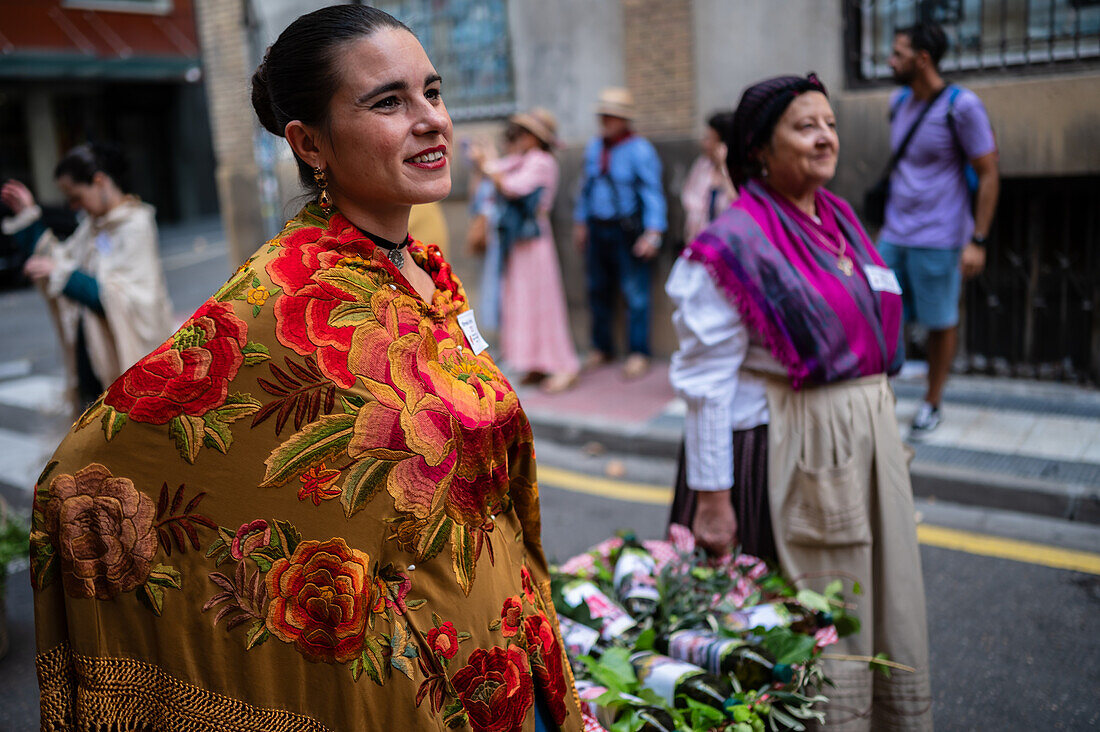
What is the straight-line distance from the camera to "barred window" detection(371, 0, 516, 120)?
9.24 meters

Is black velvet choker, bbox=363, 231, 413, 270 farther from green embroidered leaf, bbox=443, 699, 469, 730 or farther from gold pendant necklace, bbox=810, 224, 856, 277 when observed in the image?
gold pendant necklace, bbox=810, 224, 856, 277

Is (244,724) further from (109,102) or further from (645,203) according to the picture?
(109,102)

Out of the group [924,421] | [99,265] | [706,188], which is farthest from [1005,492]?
[99,265]

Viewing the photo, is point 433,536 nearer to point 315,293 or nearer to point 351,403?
point 351,403

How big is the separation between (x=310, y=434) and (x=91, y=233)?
13.7ft

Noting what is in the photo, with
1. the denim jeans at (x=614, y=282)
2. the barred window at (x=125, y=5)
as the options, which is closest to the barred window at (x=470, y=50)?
the denim jeans at (x=614, y=282)

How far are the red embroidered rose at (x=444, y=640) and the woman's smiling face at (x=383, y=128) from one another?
715 mm

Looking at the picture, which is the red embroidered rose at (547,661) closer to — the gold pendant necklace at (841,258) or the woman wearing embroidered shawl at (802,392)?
the woman wearing embroidered shawl at (802,392)

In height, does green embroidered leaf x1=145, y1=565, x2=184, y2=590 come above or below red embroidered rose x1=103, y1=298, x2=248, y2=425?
below

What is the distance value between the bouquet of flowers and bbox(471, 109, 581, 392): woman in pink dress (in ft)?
16.2

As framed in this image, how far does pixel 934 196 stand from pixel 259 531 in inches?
198

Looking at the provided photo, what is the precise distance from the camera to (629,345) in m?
8.05

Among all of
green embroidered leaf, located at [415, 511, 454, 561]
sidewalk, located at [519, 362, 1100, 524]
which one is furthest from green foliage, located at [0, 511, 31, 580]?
sidewalk, located at [519, 362, 1100, 524]

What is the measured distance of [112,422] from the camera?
1430mm
